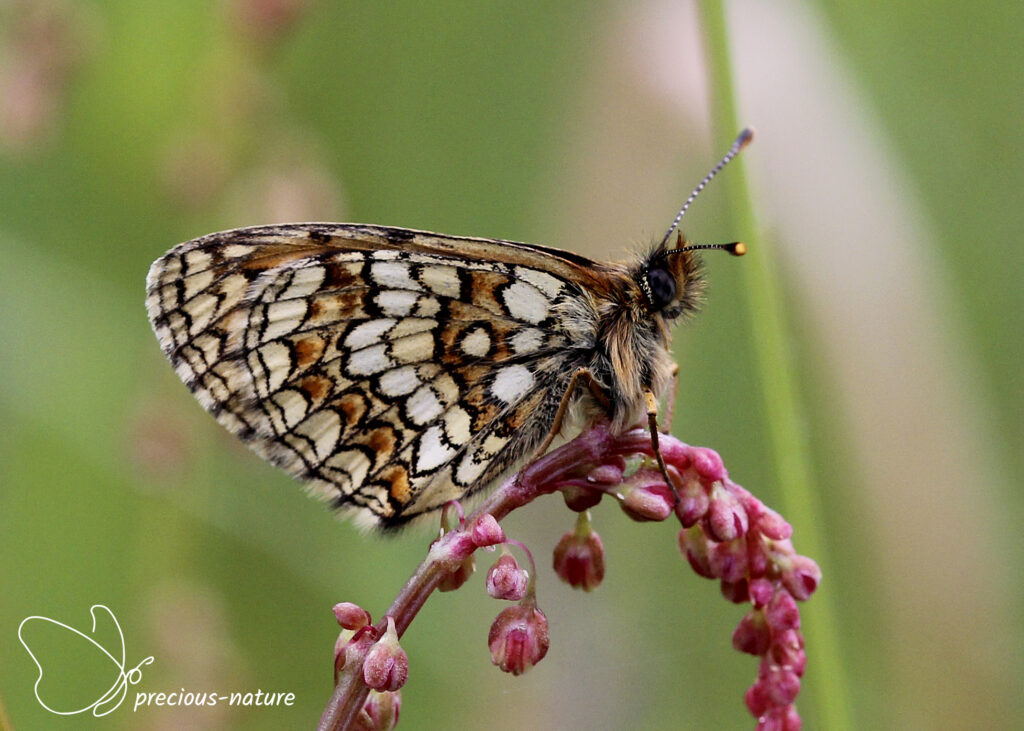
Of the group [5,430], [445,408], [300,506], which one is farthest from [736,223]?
[5,430]

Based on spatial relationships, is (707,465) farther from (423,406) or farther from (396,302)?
(396,302)

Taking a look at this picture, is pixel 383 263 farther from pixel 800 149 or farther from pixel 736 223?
pixel 800 149

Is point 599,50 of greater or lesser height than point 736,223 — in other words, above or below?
above

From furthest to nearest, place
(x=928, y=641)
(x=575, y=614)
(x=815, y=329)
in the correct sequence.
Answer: (x=575, y=614)
(x=815, y=329)
(x=928, y=641)

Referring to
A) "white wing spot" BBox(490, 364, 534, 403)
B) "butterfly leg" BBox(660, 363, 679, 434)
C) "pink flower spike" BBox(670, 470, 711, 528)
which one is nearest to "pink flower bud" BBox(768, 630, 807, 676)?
"pink flower spike" BBox(670, 470, 711, 528)

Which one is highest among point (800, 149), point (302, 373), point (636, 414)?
point (800, 149)

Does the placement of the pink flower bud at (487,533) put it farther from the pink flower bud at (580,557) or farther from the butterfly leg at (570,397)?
the butterfly leg at (570,397)

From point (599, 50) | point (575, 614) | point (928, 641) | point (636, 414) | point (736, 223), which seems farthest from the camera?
point (599, 50)

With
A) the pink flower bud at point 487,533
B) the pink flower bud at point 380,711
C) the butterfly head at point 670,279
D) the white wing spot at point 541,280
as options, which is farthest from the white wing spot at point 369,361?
the pink flower bud at point 380,711
